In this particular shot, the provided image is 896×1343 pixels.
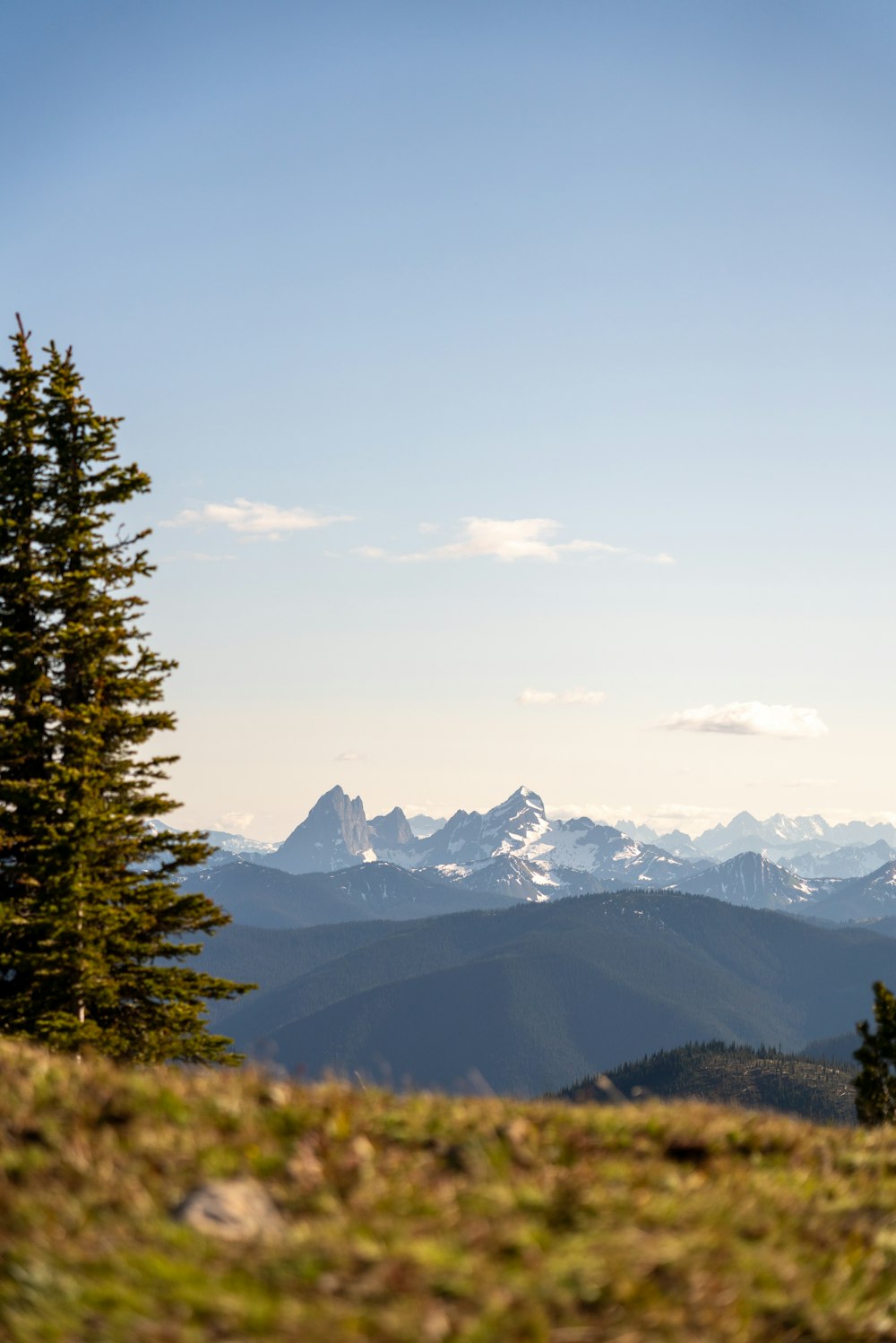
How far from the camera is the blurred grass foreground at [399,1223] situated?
6.46 metres

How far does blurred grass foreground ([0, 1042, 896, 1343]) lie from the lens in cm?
646

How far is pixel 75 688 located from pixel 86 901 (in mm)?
5230

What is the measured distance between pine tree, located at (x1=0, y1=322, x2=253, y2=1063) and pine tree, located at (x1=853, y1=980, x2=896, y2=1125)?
82.4 feet

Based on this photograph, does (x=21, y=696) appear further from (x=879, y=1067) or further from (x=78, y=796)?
(x=879, y=1067)

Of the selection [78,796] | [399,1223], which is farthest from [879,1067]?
[399,1223]

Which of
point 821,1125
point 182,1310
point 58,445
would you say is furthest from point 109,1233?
point 58,445

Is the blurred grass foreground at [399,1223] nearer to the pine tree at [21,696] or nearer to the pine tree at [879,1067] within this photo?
the pine tree at [21,696]

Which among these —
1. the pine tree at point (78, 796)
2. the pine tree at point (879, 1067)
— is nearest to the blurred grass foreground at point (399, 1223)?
the pine tree at point (78, 796)

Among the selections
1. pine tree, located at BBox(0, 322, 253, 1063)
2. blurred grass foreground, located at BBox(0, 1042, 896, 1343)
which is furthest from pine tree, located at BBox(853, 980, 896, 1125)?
blurred grass foreground, located at BBox(0, 1042, 896, 1343)

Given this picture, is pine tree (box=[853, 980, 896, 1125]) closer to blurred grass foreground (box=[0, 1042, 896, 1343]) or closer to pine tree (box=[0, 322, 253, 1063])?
pine tree (box=[0, 322, 253, 1063])

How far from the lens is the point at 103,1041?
76.8 ft

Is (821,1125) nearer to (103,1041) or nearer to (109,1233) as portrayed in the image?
(109,1233)

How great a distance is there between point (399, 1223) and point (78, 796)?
1865 cm

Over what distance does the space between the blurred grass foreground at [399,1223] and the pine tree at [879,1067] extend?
31672 millimetres
